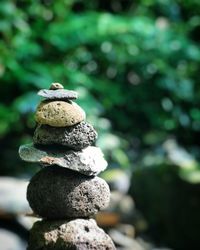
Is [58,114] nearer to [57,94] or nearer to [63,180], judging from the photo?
[57,94]

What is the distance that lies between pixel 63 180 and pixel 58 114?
30 cm

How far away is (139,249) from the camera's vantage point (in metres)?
5.79

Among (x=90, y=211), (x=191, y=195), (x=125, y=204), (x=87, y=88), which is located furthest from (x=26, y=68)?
(x=90, y=211)

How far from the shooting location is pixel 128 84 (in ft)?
24.6

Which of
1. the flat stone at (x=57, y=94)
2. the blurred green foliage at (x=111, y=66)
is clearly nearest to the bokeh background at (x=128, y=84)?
the blurred green foliage at (x=111, y=66)

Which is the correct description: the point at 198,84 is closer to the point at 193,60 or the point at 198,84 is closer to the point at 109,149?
the point at 193,60

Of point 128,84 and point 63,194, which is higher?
point 128,84

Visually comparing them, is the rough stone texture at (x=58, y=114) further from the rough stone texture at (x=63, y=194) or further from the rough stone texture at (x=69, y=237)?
the rough stone texture at (x=69, y=237)

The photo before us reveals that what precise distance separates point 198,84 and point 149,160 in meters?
1.10

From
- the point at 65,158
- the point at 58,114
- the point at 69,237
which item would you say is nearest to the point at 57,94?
Result: the point at 58,114

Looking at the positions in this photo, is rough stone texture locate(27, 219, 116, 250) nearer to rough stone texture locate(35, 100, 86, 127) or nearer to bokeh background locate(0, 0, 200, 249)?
rough stone texture locate(35, 100, 86, 127)

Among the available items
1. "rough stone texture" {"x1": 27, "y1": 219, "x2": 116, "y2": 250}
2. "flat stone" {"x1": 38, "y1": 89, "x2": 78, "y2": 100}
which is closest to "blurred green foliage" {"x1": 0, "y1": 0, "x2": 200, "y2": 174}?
"flat stone" {"x1": 38, "y1": 89, "x2": 78, "y2": 100}

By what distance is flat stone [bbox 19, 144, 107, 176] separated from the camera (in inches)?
107

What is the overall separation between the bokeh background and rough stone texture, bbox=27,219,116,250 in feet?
10.8
